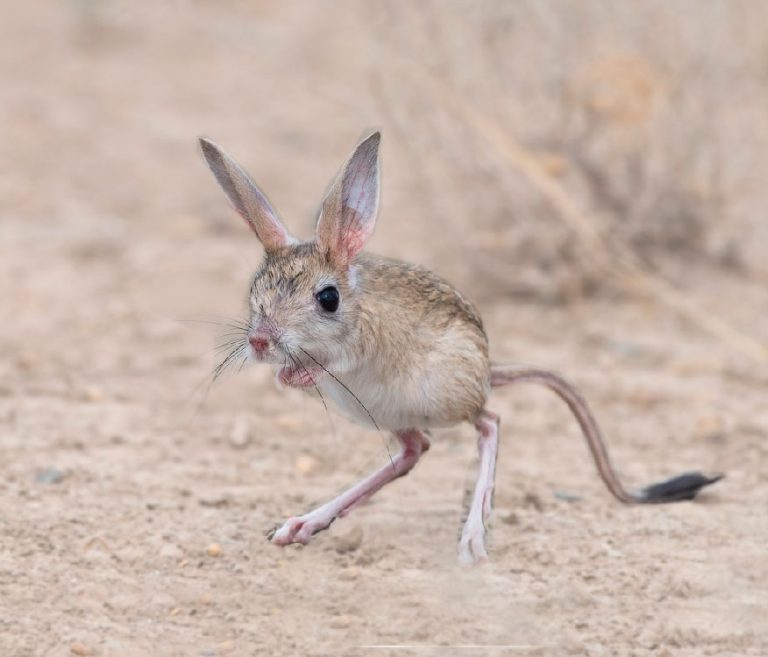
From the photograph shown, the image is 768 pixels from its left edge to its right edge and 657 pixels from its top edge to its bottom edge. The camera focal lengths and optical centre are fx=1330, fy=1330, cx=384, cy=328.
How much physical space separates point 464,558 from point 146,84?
7.92 meters

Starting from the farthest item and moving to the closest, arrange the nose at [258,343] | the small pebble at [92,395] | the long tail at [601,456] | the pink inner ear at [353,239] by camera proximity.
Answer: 1. the small pebble at [92,395]
2. the long tail at [601,456]
3. the pink inner ear at [353,239]
4. the nose at [258,343]

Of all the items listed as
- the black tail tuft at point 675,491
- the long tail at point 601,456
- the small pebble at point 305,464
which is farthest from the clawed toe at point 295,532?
the black tail tuft at point 675,491

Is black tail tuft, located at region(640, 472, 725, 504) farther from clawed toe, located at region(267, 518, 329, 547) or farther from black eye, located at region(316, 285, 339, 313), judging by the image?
black eye, located at region(316, 285, 339, 313)

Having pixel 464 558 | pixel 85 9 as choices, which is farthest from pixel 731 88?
pixel 85 9

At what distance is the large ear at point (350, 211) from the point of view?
3.75 meters

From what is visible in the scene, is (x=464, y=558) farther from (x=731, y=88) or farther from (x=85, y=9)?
(x=85, y=9)

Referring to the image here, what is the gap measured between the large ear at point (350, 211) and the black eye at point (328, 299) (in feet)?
0.34

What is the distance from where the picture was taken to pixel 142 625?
3.38 meters

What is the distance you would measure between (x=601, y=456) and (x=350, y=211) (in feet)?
3.78

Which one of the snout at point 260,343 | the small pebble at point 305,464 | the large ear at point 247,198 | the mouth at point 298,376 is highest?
the large ear at point 247,198

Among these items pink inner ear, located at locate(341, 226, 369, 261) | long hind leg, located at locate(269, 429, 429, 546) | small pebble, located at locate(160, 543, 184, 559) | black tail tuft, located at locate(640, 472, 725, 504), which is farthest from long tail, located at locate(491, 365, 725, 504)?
small pebble, located at locate(160, 543, 184, 559)

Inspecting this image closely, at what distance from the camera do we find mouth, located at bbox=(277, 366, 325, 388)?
12.2ft

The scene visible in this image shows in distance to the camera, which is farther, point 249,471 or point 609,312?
point 609,312

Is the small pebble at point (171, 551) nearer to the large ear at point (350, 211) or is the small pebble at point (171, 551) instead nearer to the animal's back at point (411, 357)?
the animal's back at point (411, 357)
